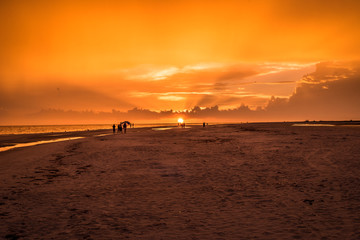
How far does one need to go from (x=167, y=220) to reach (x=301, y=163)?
1077 cm

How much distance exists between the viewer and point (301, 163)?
50.6 feet

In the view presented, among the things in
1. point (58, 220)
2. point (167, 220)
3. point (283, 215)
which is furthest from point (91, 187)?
point (283, 215)

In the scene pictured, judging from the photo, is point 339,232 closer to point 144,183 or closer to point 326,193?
point 326,193

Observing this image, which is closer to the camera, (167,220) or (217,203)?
(167,220)

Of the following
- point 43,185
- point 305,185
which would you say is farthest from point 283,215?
point 43,185

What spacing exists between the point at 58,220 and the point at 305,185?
804 cm

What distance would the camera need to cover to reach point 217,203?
27.3 ft

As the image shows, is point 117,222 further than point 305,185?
No

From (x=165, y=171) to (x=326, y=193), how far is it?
708 cm

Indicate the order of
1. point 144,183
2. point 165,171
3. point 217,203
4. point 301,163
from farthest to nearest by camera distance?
point 301,163 → point 165,171 → point 144,183 → point 217,203

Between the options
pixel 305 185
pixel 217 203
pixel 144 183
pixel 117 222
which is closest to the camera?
pixel 117 222

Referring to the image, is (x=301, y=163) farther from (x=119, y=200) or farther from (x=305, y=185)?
(x=119, y=200)

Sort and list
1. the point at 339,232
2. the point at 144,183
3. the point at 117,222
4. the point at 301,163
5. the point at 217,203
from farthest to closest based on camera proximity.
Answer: the point at 301,163 < the point at 144,183 < the point at 217,203 < the point at 117,222 < the point at 339,232

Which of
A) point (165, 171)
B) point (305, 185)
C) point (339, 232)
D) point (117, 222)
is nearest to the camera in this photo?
point (339, 232)
